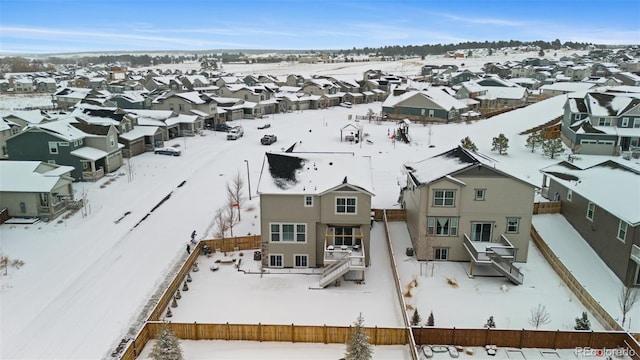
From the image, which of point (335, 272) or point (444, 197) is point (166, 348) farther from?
point (444, 197)

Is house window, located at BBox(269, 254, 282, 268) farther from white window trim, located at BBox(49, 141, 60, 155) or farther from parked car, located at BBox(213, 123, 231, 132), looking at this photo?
parked car, located at BBox(213, 123, 231, 132)

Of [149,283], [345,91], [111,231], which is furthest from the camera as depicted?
[345,91]

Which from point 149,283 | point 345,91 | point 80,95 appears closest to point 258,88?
point 345,91

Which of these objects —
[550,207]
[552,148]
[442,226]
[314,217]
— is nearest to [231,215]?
[314,217]

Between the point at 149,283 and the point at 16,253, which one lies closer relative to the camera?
the point at 149,283

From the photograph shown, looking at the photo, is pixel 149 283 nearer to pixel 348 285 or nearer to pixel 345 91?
pixel 348 285

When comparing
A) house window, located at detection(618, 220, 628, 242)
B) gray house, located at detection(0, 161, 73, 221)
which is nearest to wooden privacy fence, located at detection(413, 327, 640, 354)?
house window, located at detection(618, 220, 628, 242)
